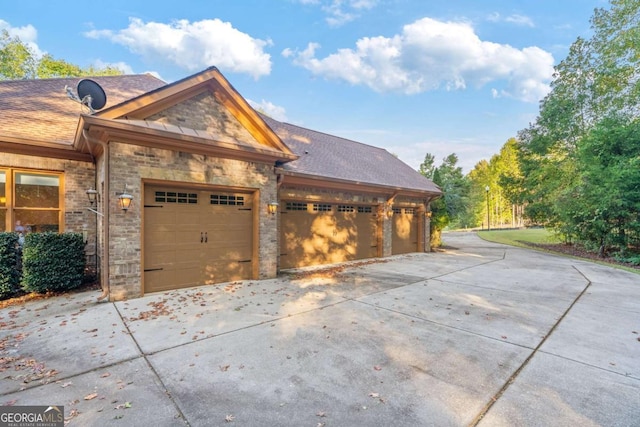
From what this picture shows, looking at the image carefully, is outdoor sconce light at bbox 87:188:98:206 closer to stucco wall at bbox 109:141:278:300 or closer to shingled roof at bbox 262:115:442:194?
stucco wall at bbox 109:141:278:300

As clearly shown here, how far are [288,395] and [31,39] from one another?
1288 inches

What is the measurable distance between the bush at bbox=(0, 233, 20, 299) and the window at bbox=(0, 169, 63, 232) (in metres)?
1.05

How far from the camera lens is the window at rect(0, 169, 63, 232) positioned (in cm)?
669

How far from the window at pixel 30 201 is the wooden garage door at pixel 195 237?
3.12 meters

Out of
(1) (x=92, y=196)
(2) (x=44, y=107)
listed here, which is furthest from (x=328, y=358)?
(2) (x=44, y=107)

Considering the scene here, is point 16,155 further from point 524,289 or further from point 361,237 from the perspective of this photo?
point 524,289

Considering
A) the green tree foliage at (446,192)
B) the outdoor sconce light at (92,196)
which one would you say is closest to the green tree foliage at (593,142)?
the green tree foliage at (446,192)

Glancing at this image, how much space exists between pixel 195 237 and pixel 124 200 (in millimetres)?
1788

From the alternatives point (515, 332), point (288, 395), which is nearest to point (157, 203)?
point (288, 395)

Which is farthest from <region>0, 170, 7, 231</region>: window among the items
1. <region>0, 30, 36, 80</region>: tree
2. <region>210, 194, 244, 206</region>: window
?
<region>0, 30, 36, 80</region>: tree

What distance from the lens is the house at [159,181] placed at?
586 centimetres

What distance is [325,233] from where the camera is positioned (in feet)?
34.6

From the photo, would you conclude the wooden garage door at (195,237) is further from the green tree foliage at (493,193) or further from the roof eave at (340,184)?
the green tree foliage at (493,193)

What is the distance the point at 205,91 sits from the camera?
7258 millimetres
